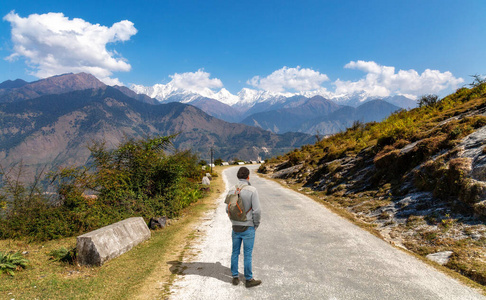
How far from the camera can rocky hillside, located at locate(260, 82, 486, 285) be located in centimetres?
706

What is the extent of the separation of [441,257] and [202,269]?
6.18 meters

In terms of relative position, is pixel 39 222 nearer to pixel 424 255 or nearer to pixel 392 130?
pixel 424 255

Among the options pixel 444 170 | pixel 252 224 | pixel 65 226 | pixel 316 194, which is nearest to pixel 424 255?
pixel 444 170

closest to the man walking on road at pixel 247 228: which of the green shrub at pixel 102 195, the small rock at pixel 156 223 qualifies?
the small rock at pixel 156 223

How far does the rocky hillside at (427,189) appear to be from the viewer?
706cm

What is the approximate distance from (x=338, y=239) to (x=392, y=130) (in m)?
12.2

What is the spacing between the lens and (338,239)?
830 centimetres

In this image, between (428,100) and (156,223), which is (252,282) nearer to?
(156,223)

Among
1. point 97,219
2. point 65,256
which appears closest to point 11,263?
point 65,256

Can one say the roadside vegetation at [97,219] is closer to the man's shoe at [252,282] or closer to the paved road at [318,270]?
the paved road at [318,270]

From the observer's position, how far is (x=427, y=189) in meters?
10.1

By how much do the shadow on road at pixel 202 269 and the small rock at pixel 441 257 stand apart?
530 cm

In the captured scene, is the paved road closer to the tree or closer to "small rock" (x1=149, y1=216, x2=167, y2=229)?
"small rock" (x1=149, y1=216, x2=167, y2=229)

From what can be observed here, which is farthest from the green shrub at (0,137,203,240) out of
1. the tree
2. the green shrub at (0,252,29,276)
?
the tree
